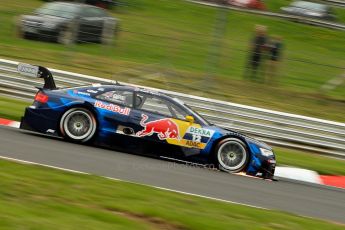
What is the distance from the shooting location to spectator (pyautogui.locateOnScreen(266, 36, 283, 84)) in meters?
15.6

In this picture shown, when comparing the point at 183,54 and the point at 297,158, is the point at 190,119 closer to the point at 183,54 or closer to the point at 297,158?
the point at 297,158

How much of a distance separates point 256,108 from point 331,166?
7.19 feet

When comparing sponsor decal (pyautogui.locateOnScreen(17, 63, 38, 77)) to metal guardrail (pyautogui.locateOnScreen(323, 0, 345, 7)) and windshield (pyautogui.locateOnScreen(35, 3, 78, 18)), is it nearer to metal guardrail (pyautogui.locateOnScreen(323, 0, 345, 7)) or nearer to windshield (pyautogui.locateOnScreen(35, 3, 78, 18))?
windshield (pyautogui.locateOnScreen(35, 3, 78, 18))

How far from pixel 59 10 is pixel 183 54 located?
2.89 m

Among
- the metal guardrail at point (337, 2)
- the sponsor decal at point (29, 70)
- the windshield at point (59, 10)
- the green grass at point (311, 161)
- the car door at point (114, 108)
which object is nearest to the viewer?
the car door at point (114, 108)

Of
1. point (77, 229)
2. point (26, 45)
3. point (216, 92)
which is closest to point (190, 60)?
point (216, 92)

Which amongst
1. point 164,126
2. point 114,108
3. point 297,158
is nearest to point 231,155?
point 164,126

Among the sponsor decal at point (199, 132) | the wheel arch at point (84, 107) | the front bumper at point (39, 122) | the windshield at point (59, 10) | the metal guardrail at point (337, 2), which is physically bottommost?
the front bumper at point (39, 122)

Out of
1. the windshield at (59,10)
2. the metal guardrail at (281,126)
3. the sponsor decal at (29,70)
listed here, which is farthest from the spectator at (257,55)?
the sponsor decal at (29,70)

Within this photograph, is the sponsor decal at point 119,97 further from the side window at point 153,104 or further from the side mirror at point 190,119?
the side mirror at point 190,119

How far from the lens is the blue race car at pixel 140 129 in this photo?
1128cm

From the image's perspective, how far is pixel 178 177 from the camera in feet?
32.3

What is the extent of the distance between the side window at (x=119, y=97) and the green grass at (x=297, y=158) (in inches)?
99.6

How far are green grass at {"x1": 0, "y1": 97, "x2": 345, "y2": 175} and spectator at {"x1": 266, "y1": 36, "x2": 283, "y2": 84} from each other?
1763mm
